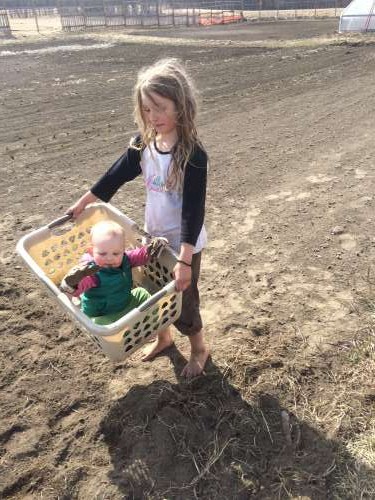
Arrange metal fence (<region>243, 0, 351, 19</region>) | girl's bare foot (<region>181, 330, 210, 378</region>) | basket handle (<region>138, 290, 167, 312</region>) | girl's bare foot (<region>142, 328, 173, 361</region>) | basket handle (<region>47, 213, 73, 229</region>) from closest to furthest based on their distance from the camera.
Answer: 1. basket handle (<region>138, 290, 167, 312</region>)
2. basket handle (<region>47, 213, 73, 229</region>)
3. girl's bare foot (<region>181, 330, 210, 378</region>)
4. girl's bare foot (<region>142, 328, 173, 361</region>)
5. metal fence (<region>243, 0, 351, 19</region>)

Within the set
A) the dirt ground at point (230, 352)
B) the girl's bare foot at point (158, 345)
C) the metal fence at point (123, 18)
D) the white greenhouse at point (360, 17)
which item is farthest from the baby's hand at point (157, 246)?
the metal fence at point (123, 18)

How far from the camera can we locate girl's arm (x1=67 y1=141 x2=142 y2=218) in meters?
2.68

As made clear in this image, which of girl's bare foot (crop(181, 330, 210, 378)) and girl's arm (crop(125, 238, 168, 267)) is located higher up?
girl's arm (crop(125, 238, 168, 267))

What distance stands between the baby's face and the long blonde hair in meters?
0.42

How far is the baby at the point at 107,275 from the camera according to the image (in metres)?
2.46

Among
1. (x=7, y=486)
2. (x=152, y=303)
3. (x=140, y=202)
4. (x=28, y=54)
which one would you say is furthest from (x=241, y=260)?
(x=28, y=54)

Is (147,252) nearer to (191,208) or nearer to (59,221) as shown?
(191,208)

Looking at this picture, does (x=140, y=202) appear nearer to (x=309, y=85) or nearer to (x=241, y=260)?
(x=241, y=260)

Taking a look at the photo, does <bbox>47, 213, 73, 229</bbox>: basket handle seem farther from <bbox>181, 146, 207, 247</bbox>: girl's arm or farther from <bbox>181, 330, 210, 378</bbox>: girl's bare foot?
<bbox>181, 330, 210, 378</bbox>: girl's bare foot

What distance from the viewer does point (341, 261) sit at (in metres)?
3.96

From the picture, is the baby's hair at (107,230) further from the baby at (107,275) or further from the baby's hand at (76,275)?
the baby's hand at (76,275)

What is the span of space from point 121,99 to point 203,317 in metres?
7.41

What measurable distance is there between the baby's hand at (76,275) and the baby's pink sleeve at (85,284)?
21 mm

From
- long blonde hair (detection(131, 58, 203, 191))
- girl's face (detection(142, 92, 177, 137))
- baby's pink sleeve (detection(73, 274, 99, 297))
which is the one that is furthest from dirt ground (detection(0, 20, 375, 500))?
girl's face (detection(142, 92, 177, 137))
